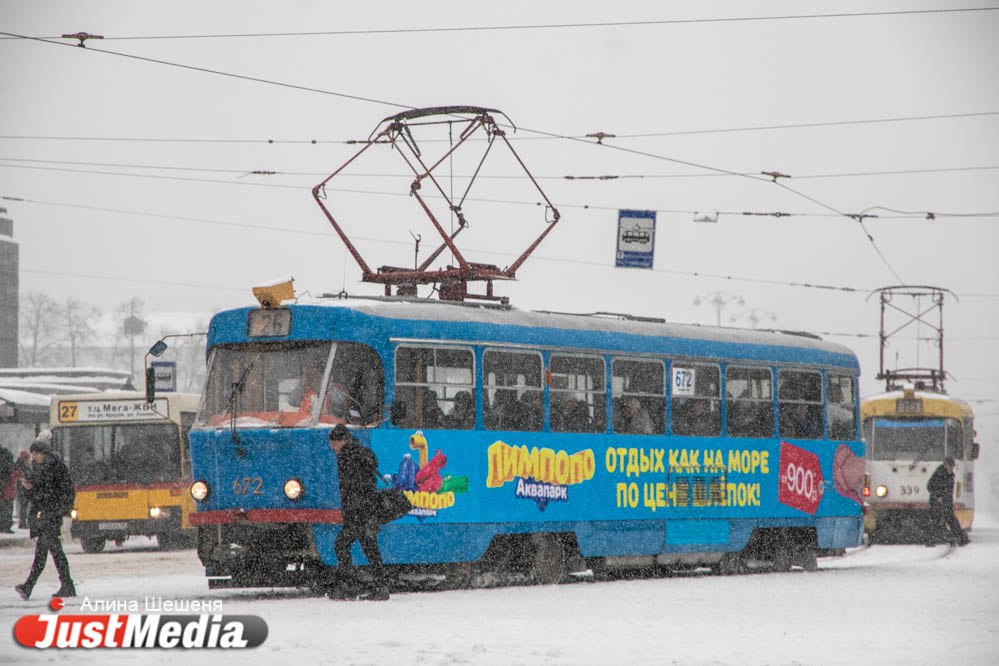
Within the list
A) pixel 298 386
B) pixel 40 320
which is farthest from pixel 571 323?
pixel 40 320

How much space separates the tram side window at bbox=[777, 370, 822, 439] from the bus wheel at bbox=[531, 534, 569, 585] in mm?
4530

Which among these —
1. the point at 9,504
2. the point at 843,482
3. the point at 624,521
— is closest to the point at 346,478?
the point at 624,521

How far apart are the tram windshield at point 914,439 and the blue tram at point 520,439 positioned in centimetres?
946

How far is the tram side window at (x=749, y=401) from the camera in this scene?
2208cm

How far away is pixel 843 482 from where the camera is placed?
2417 cm

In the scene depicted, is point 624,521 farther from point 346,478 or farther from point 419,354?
point 346,478

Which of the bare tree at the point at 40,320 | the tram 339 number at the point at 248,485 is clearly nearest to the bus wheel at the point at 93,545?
the tram 339 number at the point at 248,485

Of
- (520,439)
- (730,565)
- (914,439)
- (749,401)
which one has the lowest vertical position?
(730,565)

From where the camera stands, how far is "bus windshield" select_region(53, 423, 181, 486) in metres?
30.0

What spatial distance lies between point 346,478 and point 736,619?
371 centimetres

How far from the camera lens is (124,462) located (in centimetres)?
3019

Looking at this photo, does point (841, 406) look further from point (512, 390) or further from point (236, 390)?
point (236, 390)

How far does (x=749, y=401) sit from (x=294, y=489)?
7433mm

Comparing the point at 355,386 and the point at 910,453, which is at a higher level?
the point at 355,386
